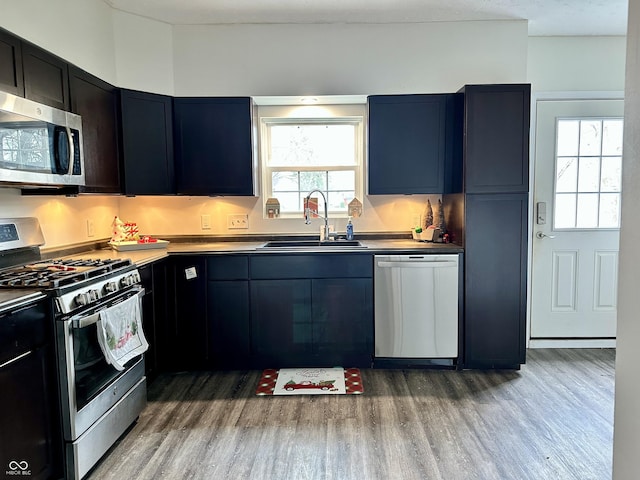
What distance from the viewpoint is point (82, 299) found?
1911 millimetres

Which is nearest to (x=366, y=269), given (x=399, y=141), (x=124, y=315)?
(x=399, y=141)

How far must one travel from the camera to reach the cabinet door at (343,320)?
302 centimetres

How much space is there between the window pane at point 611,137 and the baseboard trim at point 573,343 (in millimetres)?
1577

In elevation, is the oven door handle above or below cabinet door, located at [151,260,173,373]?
above

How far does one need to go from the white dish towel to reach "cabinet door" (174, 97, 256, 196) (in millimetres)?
1192

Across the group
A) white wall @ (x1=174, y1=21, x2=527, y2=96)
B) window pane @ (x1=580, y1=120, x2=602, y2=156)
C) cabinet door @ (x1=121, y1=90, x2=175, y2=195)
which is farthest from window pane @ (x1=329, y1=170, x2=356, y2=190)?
window pane @ (x1=580, y1=120, x2=602, y2=156)

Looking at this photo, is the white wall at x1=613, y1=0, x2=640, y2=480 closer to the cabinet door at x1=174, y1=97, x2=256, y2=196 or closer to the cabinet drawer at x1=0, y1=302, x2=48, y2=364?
the cabinet drawer at x1=0, y1=302, x2=48, y2=364

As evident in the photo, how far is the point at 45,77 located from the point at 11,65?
249 mm

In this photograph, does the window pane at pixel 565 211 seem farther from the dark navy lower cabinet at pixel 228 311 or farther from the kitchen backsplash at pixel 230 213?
the dark navy lower cabinet at pixel 228 311

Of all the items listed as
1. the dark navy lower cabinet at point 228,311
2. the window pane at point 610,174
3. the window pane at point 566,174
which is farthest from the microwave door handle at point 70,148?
the window pane at point 610,174

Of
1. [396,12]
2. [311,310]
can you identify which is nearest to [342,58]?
[396,12]

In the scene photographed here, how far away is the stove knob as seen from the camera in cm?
188

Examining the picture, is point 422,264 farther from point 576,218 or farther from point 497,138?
point 576,218

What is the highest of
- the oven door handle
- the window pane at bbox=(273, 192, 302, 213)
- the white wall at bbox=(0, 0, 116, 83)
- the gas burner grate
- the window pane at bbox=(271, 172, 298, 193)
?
the white wall at bbox=(0, 0, 116, 83)
